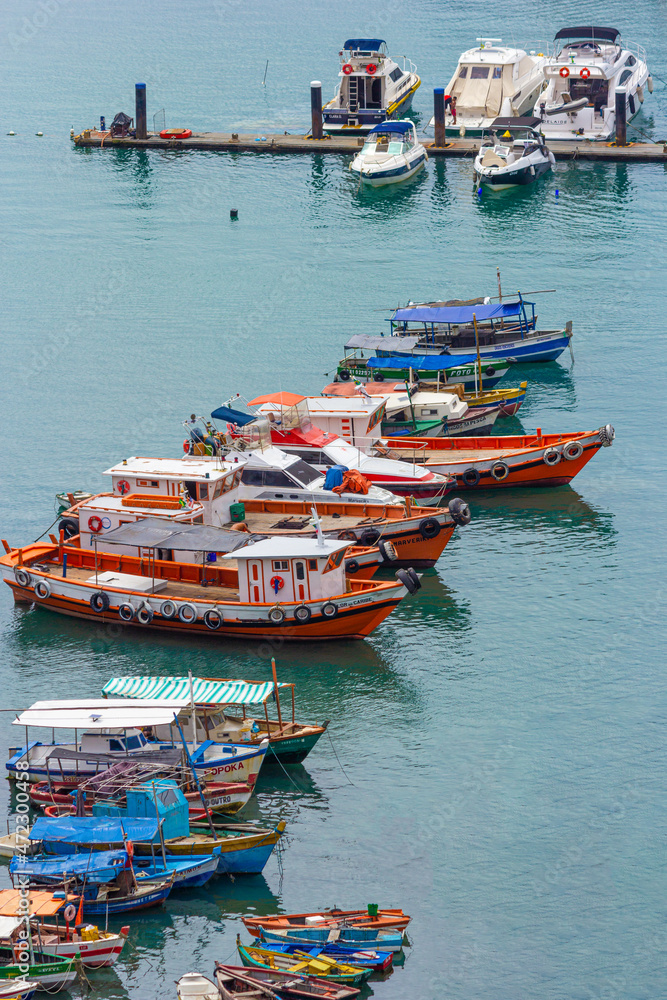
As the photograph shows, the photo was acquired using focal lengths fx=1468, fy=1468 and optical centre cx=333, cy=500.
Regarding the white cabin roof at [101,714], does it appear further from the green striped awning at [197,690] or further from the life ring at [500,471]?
the life ring at [500,471]

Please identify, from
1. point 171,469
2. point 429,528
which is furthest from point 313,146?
point 429,528

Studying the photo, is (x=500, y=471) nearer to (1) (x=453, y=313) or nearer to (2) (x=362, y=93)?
(1) (x=453, y=313)

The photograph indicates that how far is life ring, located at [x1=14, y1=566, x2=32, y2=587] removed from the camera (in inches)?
2084

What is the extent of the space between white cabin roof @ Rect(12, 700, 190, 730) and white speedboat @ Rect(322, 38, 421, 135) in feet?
262

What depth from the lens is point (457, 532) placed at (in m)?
58.9

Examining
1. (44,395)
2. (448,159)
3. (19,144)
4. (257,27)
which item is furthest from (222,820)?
(257,27)

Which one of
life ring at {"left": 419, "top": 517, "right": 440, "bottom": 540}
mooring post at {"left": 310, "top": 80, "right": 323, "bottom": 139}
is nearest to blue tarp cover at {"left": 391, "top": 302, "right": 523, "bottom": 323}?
life ring at {"left": 419, "top": 517, "right": 440, "bottom": 540}

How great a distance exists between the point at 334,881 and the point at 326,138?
83.8m

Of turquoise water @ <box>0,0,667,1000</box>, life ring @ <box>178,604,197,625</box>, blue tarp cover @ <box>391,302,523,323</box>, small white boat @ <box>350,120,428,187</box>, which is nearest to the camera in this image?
turquoise water @ <box>0,0,667,1000</box>

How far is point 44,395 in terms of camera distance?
2913 inches

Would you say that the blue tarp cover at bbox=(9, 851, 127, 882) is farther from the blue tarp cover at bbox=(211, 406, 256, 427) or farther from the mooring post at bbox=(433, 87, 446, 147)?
the mooring post at bbox=(433, 87, 446, 147)

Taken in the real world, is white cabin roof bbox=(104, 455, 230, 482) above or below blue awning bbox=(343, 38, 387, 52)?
below

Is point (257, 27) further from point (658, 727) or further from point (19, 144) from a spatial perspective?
point (658, 727)

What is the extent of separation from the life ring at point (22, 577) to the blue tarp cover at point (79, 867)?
17.6 m
